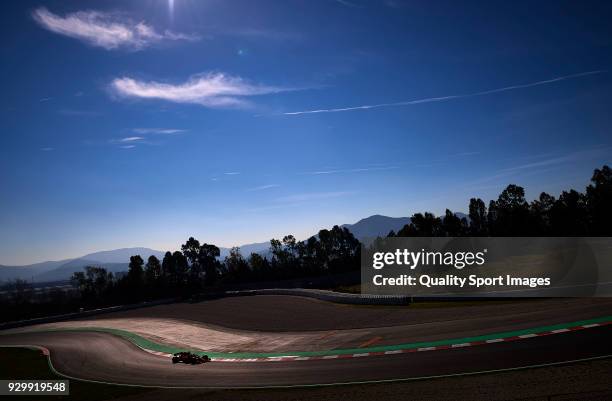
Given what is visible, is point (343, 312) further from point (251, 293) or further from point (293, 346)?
point (251, 293)

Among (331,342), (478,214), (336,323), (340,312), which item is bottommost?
(340,312)

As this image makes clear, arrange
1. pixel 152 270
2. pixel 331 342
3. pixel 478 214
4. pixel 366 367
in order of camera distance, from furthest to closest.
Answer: pixel 152 270, pixel 478 214, pixel 331 342, pixel 366 367

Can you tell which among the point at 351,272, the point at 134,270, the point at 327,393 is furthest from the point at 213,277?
the point at 327,393

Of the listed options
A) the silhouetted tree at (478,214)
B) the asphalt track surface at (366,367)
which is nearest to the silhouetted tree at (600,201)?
the silhouetted tree at (478,214)

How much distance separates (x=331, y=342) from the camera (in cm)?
2905

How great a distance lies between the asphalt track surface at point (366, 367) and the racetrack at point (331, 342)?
51mm

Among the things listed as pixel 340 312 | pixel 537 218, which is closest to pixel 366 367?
pixel 340 312

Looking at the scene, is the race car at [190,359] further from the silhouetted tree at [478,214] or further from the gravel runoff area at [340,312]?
the silhouetted tree at [478,214]

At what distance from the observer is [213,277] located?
119938mm

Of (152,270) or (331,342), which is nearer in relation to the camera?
(331,342)

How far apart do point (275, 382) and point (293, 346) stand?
922 centimetres

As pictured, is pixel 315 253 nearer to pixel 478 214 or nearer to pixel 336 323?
pixel 478 214

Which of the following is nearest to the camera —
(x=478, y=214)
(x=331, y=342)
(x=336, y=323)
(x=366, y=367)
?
(x=366, y=367)

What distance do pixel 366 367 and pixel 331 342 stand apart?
8390 millimetres
